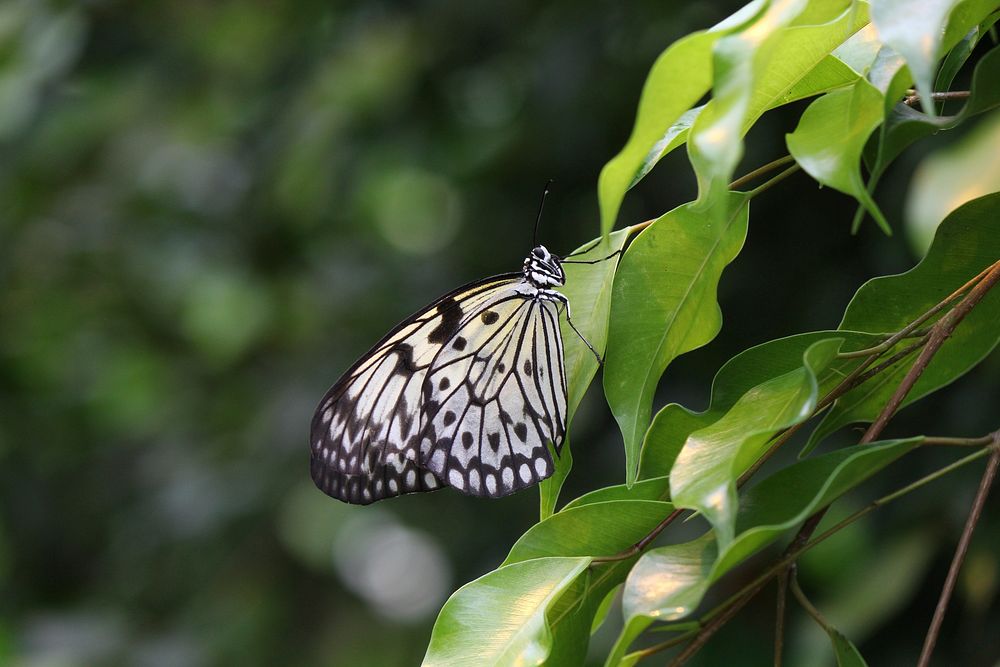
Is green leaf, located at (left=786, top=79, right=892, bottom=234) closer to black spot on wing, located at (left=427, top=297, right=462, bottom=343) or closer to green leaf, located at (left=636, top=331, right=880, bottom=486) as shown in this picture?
green leaf, located at (left=636, top=331, right=880, bottom=486)

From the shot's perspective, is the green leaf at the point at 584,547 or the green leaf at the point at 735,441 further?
the green leaf at the point at 584,547

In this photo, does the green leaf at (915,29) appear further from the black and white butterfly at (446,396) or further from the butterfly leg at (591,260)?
the black and white butterfly at (446,396)

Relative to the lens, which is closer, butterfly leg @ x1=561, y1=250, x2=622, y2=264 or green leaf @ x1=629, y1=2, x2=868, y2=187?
green leaf @ x1=629, y1=2, x2=868, y2=187

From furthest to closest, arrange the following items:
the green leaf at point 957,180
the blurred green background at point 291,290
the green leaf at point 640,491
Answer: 1. the blurred green background at point 291,290
2. the green leaf at point 957,180
3. the green leaf at point 640,491

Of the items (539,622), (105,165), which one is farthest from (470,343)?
(105,165)

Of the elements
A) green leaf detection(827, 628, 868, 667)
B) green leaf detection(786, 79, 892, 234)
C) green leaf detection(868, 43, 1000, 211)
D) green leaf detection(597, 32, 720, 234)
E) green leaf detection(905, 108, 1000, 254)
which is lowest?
green leaf detection(827, 628, 868, 667)

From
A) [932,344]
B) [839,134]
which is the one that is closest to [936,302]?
[932,344]

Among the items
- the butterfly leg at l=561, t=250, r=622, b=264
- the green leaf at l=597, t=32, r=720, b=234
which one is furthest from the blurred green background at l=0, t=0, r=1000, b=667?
the green leaf at l=597, t=32, r=720, b=234

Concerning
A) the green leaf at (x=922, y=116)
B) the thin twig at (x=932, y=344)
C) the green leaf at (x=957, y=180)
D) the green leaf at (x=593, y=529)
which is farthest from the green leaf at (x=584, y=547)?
the green leaf at (x=957, y=180)
